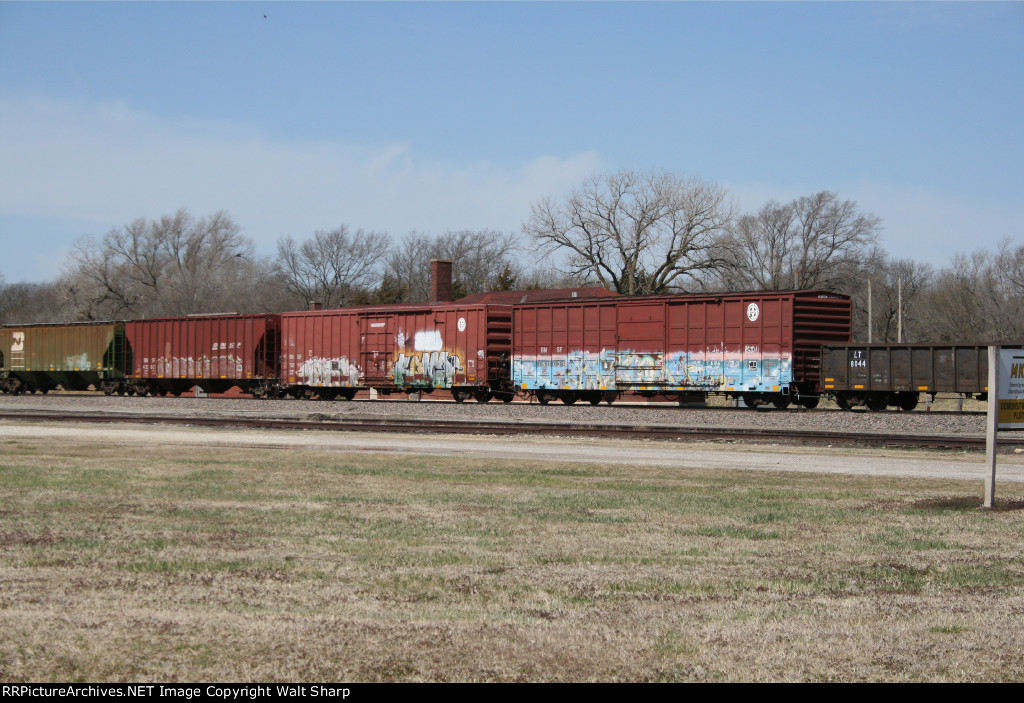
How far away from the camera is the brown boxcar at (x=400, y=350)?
113 feet

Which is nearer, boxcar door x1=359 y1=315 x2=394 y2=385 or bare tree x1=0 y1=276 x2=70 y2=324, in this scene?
boxcar door x1=359 y1=315 x2=394 y2=385

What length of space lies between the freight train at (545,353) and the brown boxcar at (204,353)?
0.19 ft

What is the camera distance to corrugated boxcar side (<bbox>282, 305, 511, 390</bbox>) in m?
34.4

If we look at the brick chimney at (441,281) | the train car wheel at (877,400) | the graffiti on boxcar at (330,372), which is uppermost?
the brick chimney at (441,281)

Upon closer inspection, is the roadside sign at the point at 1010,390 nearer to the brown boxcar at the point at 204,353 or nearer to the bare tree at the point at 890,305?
the brown boxcar at the point at 204,353

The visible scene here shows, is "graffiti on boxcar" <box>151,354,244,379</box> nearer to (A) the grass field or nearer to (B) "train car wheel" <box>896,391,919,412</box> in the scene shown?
(B) "train car wheel" <box>896,391,919,412</box>

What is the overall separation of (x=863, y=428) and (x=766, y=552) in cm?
1682

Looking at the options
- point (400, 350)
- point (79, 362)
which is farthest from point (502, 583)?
point (79, 362)

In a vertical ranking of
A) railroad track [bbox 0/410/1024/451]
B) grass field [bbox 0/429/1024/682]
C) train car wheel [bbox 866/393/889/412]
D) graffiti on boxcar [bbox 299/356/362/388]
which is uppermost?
graffiti on boxcar [bbox 299/356/362/388]

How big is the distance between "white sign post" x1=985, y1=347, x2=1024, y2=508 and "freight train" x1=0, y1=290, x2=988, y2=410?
1736cm

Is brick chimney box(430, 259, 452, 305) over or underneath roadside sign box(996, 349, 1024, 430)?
over

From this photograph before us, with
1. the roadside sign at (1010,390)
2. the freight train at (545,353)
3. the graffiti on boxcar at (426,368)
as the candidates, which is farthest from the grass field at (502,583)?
the graffiti on boxcar at (426,368)

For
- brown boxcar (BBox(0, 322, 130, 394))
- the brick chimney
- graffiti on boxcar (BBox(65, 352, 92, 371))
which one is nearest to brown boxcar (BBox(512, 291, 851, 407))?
the brick chimney
